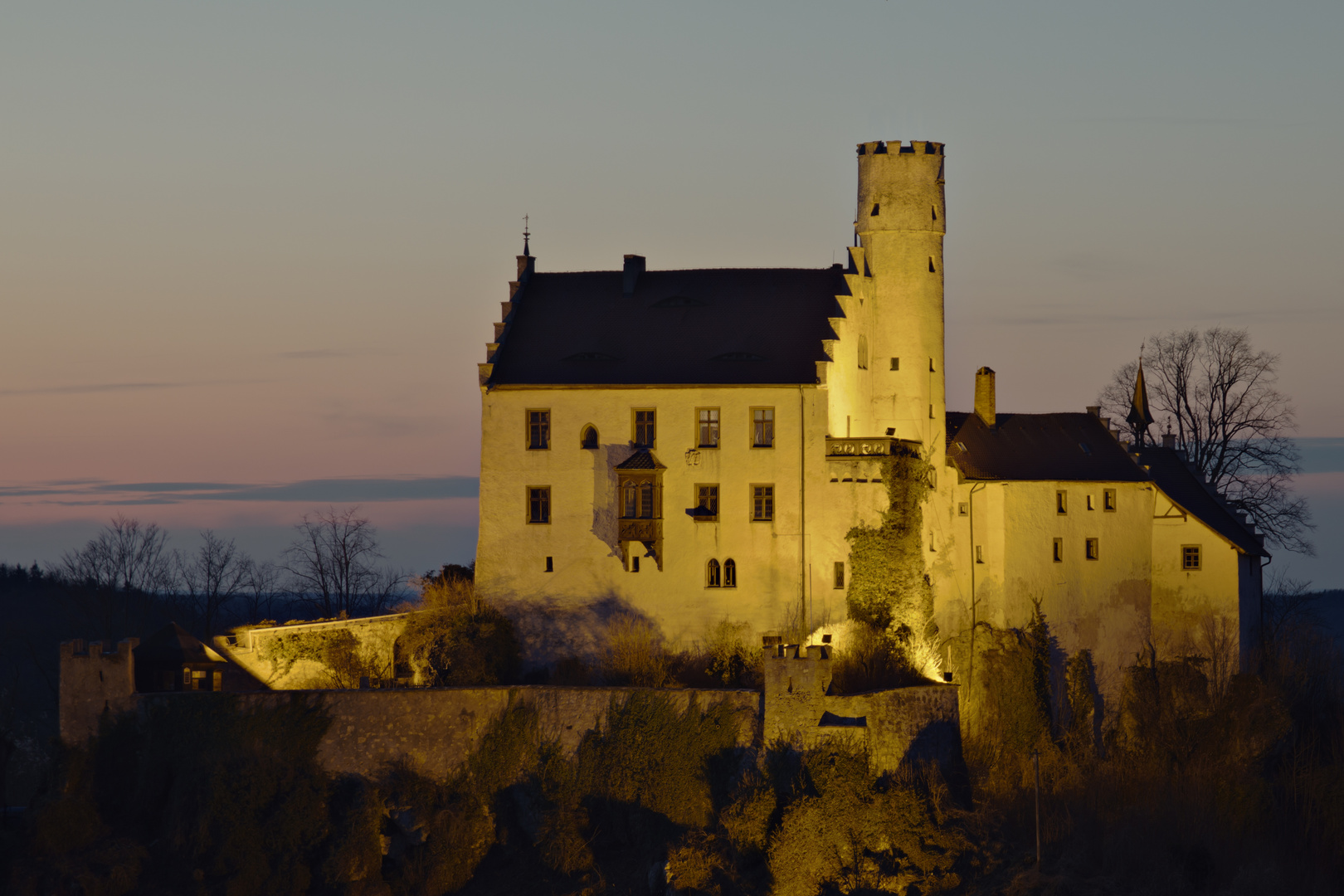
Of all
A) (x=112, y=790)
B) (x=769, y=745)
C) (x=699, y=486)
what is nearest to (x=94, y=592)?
(x=112, y=790)

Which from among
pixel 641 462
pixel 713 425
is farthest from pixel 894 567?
pixel 641 462

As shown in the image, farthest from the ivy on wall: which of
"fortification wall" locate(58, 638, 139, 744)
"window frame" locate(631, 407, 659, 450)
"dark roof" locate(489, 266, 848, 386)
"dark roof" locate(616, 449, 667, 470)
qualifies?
"fortification wall" locate(58, 638, 139, 744)

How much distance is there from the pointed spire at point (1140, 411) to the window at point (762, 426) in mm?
17809

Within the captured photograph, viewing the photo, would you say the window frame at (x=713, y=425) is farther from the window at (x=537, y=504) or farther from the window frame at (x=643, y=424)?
the window at (x=537, y=504)

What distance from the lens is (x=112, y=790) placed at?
4850 cm

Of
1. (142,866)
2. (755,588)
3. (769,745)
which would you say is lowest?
(142,866)

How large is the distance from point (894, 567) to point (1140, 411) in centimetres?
1706

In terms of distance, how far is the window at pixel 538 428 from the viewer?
5484 centimetres

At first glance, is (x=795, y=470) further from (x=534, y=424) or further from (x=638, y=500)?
(x=534, y=424)

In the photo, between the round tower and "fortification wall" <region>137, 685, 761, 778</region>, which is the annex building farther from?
"fortification wall" <region>137, 685, 761, 778</region>

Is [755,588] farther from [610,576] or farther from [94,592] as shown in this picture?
[94,592]

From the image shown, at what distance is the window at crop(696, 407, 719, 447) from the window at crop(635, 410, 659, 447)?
4.35 feet

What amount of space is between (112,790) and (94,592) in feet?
84.1

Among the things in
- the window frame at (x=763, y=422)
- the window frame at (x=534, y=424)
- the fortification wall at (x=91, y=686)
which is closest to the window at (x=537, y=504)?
the window frame at (x=534, y=424)
